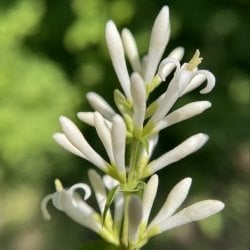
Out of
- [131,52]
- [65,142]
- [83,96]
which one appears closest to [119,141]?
[65,142]

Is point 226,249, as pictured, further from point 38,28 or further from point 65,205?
point 65,205

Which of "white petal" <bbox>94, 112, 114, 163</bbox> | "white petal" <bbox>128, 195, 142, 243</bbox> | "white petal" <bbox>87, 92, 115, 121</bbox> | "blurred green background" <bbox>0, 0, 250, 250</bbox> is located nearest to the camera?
"white petal" <bbox>128, 195, 142, 243</bbox>

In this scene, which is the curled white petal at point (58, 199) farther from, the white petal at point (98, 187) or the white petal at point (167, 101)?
the white petal at point (167, 101)

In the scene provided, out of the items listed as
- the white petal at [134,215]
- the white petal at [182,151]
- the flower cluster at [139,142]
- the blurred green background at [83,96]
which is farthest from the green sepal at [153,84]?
the blurred green background at [83,96]

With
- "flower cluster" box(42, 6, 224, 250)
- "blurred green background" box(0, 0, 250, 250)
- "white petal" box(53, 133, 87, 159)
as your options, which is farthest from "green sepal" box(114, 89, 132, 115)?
"blurred green background" box(0, 0, 250, 250)

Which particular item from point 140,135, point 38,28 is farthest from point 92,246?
point 38,28

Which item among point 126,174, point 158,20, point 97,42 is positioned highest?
point 97,42

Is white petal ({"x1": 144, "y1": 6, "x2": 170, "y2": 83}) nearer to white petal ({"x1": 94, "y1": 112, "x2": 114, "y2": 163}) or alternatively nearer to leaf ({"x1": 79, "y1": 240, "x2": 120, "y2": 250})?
white petal ({"x1": 94, "y1": 112, "x2": 114, "y2": 163})
